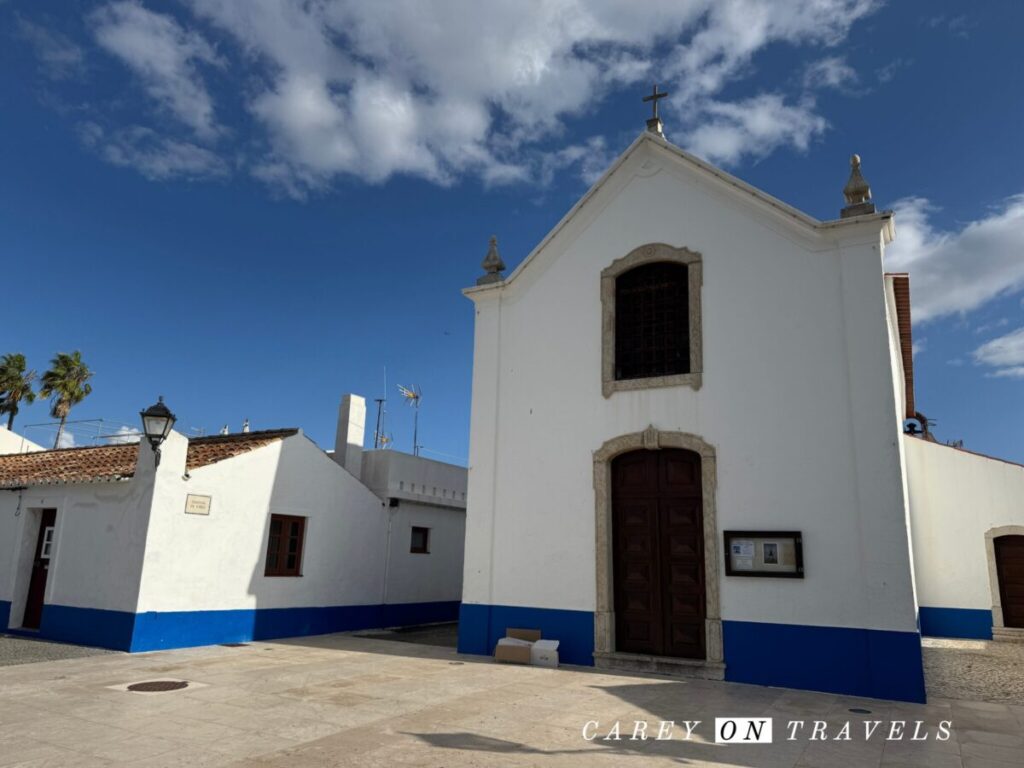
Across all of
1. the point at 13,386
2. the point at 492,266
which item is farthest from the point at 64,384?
the point at 492,266

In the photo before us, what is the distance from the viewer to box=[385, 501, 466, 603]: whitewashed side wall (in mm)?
15234

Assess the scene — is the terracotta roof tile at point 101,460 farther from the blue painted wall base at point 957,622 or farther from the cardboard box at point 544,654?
the blue painted wall base at point 957,622

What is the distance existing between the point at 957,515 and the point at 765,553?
7.82 metres

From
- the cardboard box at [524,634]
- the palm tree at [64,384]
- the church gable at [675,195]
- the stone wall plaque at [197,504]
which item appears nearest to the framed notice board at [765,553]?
the cardboard box at [524,634]

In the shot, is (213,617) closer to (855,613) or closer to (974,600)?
(855,613)

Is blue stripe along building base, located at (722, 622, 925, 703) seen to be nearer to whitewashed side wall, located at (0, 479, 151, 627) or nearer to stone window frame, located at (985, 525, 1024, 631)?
stone window frame, located at (985, 525, 1024, 631)

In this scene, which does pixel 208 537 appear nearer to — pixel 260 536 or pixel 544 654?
pixel 260 536

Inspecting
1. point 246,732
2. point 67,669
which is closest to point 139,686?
point 67,669

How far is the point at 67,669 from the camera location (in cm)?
888

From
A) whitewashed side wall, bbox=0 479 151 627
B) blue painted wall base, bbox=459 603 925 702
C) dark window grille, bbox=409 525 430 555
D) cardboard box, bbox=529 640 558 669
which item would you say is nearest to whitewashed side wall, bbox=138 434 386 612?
whitewashed side wall, bbox=0 479 151 627

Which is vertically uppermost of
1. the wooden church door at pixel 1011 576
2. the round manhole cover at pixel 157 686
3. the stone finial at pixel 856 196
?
the stone finial at pixel 856 196

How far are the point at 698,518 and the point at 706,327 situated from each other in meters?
2.77

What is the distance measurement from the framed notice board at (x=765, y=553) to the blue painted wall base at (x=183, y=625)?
314 inches

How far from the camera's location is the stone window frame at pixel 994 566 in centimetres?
1356
